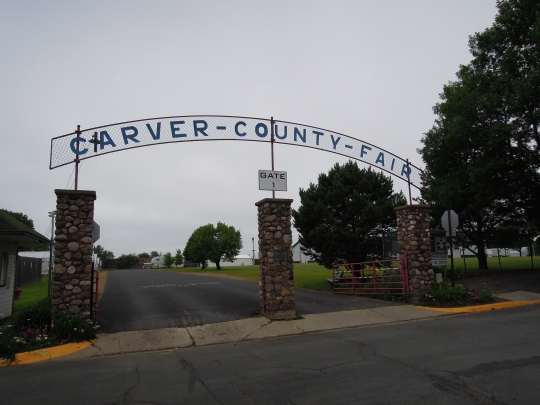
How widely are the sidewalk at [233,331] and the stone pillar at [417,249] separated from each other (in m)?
0.84

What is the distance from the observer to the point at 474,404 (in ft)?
15.6

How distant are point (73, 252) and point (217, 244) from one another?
52553mm

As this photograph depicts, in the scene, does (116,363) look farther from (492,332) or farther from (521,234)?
(521,234)

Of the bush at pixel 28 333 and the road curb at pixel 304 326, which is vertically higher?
the bush at pixel 28 333

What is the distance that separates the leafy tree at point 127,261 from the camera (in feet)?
459

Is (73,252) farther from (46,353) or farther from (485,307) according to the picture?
(485,307)

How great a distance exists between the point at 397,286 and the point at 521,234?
19.1 m

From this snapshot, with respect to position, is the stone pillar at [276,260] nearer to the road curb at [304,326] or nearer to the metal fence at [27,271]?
the road curb at [304,326]

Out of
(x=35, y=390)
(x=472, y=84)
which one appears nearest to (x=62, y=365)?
(x=35, y=390)

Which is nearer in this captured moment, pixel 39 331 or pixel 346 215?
pixel 39 331

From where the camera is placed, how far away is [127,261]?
14238 cm

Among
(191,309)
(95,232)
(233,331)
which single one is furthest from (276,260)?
(95,232)

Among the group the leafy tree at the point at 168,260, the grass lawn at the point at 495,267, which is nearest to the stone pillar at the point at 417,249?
the grass lawn at the point at 495,267

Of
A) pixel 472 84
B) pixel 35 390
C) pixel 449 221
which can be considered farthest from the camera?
pixel 472 84
